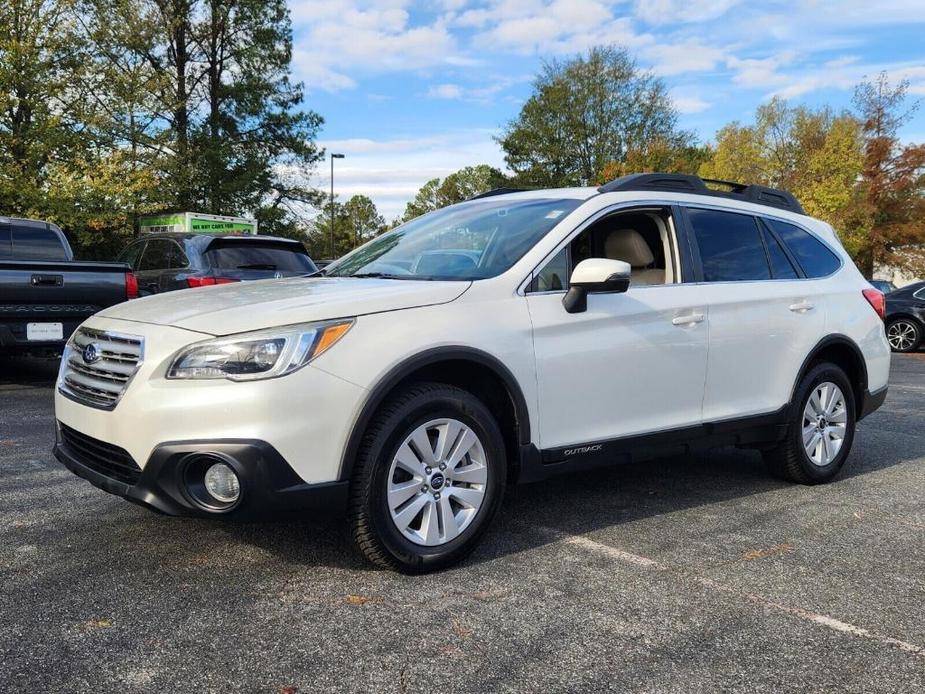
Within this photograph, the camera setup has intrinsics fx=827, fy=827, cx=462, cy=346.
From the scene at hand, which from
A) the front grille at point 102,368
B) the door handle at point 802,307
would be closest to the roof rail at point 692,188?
the door handle at point 802,307

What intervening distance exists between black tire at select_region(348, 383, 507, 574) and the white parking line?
21.4 inches

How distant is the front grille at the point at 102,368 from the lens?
3.23m

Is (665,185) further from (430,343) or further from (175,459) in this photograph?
(175,459)

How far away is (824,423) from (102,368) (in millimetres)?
4139

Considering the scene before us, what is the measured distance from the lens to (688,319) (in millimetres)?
4309

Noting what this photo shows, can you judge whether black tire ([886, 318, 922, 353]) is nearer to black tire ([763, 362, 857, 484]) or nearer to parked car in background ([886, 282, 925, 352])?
parked car in background ([886, 282, 925, 352])

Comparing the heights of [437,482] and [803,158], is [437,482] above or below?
below

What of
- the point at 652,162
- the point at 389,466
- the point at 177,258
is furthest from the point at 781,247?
the point at 652,162

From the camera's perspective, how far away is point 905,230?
1497 inches

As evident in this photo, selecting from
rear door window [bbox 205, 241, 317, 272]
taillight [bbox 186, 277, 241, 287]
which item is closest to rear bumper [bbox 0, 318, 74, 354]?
taillight [bbox 186, 277, 241, 287]

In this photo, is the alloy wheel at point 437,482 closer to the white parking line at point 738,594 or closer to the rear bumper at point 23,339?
the white parking line at point 738,594

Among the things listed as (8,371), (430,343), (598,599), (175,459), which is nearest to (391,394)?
(430,343)

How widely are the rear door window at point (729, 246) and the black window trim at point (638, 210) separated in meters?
0.10

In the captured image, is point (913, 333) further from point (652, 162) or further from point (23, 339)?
point (652, 162)
